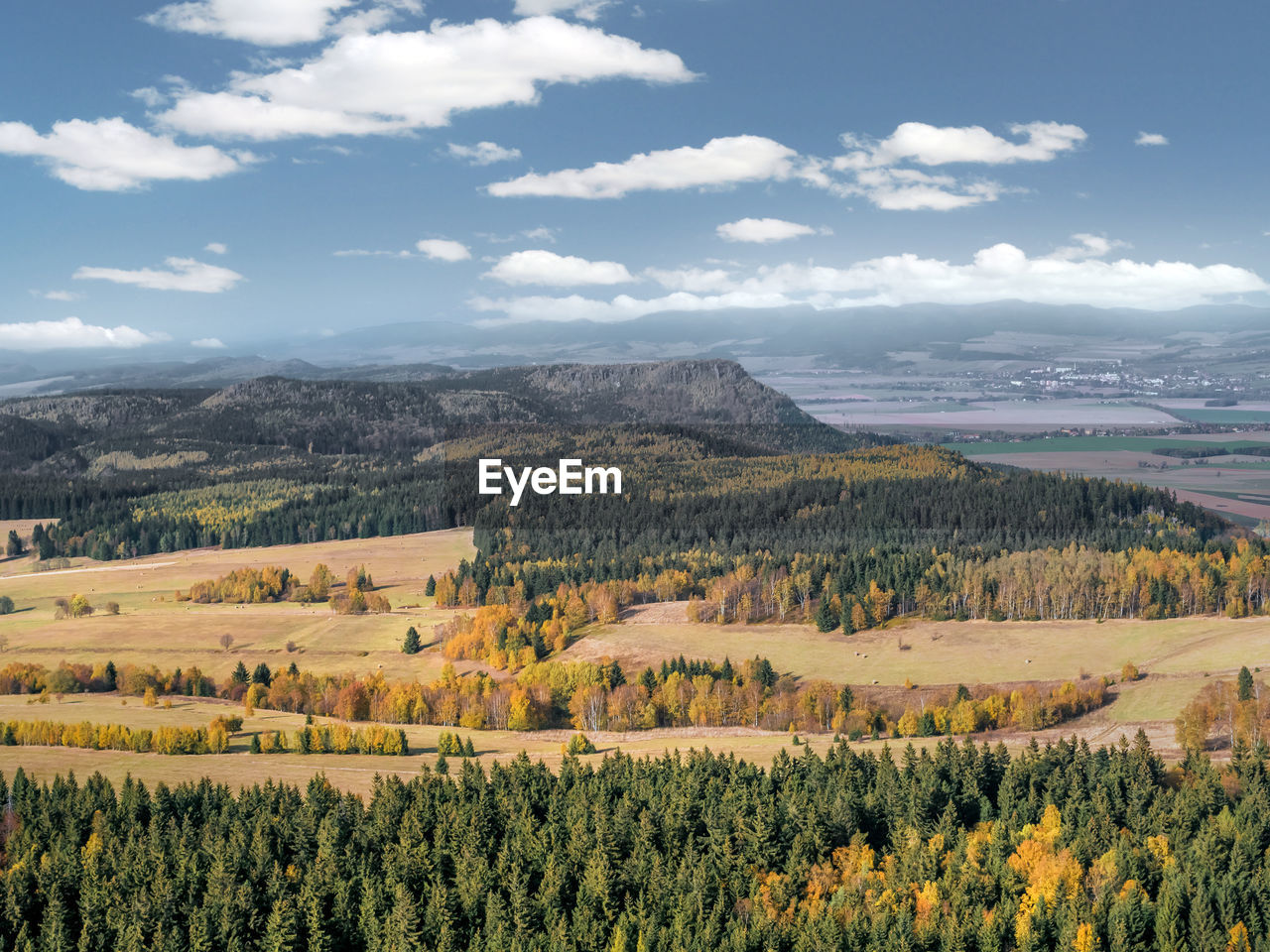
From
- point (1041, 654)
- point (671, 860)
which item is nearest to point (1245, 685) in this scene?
point (1041, 654)

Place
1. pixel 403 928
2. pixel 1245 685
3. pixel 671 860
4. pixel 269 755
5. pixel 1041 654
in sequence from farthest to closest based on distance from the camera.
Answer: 1. pixel 1041 654
2. pixel 1245 685
3. pixel 269 755
4. pixel 671 860
5. pixel 403 928

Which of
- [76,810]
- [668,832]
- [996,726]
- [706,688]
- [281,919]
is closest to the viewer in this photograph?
[281,919]

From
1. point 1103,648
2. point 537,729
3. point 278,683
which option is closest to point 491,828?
point 537,729

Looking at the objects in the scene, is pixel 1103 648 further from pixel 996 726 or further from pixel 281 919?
pixel 281 919

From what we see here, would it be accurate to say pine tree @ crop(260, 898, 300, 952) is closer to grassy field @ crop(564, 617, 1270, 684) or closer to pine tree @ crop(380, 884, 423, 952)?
pine tree @ crop(380, 884, 423, 952)

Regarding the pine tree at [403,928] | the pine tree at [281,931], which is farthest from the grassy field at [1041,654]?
the pine tree at [281,931]

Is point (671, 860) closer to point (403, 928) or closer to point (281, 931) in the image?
point (403, 928)

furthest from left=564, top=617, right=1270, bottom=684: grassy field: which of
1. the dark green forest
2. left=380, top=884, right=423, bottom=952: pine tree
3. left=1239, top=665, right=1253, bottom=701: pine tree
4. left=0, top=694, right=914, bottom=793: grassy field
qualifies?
left=380, top=884, right=423, bottom=952: pine tree

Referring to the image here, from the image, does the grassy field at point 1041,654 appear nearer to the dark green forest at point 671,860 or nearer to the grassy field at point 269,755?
the grassy field at point 269,755
